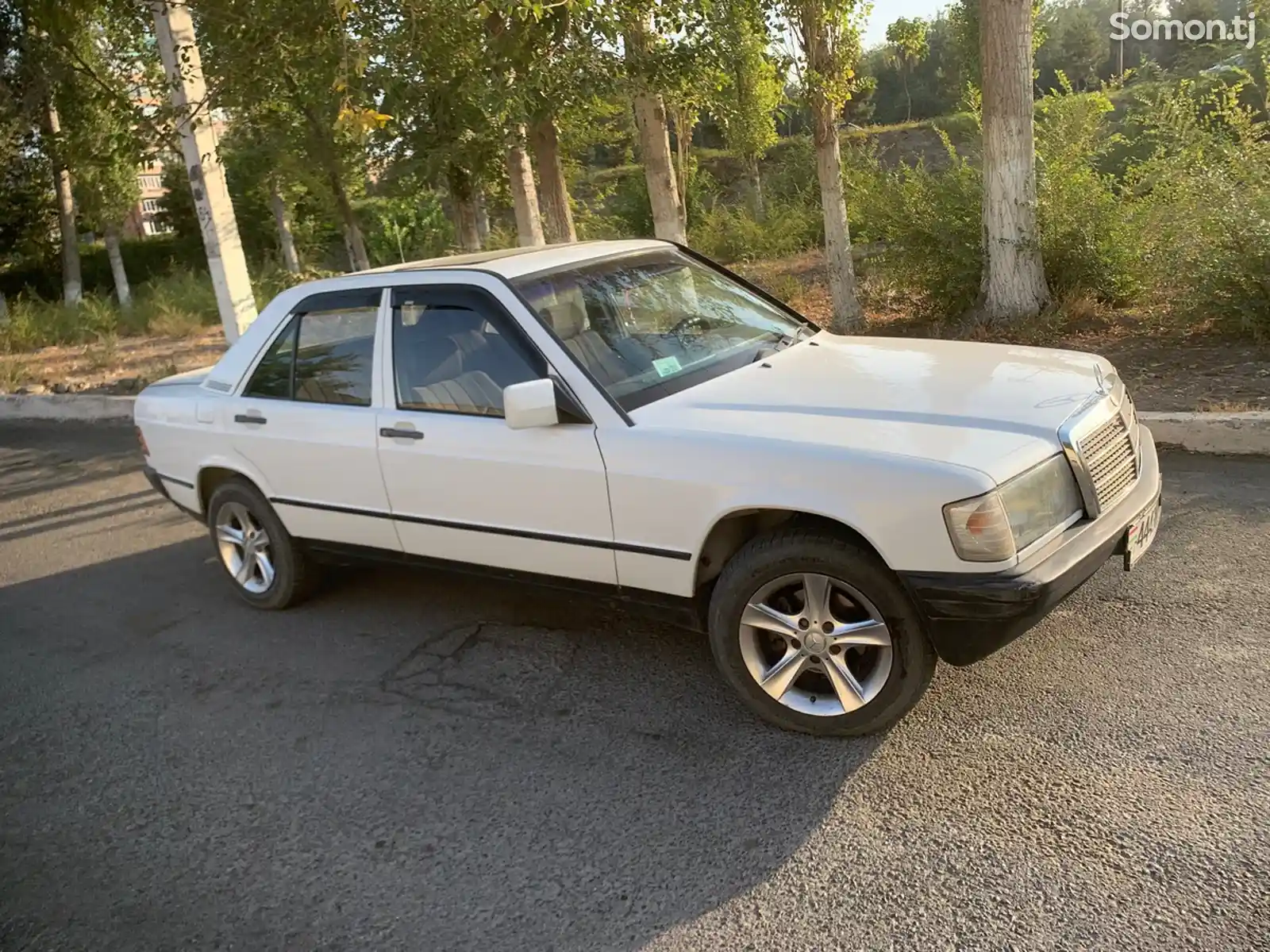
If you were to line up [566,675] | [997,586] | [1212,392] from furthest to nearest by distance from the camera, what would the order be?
[1212,392] → [566,675] → [997,586]

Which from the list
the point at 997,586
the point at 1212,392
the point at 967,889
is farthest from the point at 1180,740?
the point at 1212,392

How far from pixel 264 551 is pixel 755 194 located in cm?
1979

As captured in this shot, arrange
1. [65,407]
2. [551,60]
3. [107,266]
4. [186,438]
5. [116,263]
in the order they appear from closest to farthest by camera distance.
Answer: [186,438] < [551,60] < [65,407] < [116,263] < [107,266]

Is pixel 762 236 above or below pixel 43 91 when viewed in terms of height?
below

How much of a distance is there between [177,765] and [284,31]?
21.3 ft

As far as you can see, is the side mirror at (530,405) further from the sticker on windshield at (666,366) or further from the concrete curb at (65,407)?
the concrete curb at (65,407)

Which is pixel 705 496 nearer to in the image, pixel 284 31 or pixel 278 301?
pixel 278 301

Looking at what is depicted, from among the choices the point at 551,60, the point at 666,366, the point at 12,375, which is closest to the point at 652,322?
the point at 666,366

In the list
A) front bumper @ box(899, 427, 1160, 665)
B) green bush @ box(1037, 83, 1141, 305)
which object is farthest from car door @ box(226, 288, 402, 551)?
green bush @ box(1037, 83, 1141, 305)

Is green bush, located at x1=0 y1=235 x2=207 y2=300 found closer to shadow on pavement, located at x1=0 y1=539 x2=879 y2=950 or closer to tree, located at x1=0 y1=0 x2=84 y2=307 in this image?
tree, located at x1=0 y1=0 x2=84 y2=307

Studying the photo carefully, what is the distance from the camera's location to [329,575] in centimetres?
573

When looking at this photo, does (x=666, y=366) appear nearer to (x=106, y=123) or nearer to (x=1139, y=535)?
(x=1139, y=535)

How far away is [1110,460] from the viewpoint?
3.64m

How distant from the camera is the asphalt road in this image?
110 inches
